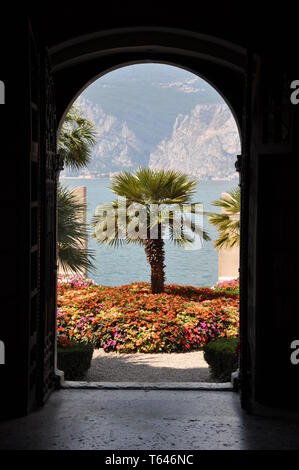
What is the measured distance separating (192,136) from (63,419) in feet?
332

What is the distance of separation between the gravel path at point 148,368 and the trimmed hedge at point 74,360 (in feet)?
0.95

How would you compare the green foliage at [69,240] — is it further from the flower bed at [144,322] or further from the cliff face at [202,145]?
the cliff face at [202,145]

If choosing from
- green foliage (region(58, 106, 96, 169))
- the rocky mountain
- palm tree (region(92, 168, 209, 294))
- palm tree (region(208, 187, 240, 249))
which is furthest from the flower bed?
the rocky mountain

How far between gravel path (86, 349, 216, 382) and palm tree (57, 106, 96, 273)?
1.62 metres

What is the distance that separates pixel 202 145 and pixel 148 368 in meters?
95.1

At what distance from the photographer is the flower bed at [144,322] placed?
32.8 ft

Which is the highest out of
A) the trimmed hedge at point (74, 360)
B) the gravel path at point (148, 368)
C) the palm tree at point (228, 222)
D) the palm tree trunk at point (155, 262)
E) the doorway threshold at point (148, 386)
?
the palm tree at point (228, 222)

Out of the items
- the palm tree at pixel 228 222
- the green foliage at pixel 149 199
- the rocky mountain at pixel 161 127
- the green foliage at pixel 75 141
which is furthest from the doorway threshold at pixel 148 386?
the rocky mountain at pixel 161 127

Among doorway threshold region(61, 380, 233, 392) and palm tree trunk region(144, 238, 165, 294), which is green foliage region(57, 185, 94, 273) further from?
doorway threshold region(61, 380, 233, 392)

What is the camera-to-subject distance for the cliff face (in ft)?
319

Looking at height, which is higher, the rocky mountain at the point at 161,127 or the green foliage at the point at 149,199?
the rocky mountain at the point at 161,127

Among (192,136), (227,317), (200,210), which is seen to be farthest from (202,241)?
(192,136)

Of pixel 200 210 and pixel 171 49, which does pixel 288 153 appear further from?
pixel 200 210

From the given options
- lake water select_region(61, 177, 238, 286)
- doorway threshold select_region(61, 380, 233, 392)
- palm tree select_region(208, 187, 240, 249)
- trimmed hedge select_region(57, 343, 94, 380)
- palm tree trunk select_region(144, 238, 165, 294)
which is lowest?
lake water select_region(61, 177, 238, 286)
